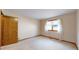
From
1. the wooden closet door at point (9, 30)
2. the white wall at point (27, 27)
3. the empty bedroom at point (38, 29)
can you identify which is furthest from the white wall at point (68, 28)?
the wooden closet door at point (9, 30)

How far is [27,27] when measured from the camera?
1.24 meters

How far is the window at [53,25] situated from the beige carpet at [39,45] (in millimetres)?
188

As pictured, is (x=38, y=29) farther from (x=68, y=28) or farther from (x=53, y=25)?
(x=68, y=28)

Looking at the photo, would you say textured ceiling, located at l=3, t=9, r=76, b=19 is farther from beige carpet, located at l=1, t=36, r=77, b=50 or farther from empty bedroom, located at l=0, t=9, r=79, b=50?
beige carpet, located at l=1, t=36, r=77, b=50

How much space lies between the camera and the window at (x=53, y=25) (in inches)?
46.1

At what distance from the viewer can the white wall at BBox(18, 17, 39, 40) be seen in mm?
1163

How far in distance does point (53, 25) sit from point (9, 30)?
2.35 feet

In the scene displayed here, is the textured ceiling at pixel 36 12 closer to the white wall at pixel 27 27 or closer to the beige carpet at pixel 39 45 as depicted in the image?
the white wall at pixel 27 27

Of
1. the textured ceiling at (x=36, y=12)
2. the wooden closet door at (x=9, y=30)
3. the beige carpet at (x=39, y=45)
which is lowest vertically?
the beige carpet at (x=39, y=45)

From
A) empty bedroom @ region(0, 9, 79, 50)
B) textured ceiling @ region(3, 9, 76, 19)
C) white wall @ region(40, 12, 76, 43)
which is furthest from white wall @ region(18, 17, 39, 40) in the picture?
white wall @ region(40, 12, 76, 43)

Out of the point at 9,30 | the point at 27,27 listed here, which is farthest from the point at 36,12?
the point at 9,30
